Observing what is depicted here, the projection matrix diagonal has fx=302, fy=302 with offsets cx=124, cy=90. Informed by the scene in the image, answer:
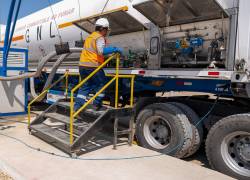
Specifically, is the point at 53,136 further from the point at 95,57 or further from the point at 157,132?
the point at 157,132

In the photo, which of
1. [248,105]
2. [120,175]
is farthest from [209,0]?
[120,175]

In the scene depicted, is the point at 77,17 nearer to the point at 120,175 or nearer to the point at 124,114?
the point at 124,114

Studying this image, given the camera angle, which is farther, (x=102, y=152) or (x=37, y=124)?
(x=37, y=124)

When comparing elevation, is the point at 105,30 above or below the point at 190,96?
above

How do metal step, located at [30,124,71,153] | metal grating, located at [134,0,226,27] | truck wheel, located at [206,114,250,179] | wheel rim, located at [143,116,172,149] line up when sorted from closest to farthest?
truck wheel, located at [206,114,250,179] < metal grating, located at [134,0,226,27] < metal step, located at [30,124,71,153] < wheel rim, located at [143,116,172,149]

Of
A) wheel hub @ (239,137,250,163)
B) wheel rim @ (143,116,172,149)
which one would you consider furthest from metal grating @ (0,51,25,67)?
wheel hub @ (239,137,250,163)

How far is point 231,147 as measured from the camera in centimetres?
414

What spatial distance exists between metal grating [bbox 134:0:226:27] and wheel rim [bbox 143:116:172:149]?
5.49ft

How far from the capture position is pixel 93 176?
3.96m

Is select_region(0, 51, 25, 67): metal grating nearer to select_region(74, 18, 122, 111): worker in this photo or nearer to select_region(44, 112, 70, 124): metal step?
select_region(44, 112, 70, 124): metal step

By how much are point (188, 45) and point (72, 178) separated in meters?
2.68

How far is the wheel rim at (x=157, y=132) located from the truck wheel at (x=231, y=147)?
94 cm

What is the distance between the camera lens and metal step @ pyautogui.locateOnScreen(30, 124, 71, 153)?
4852 millimetres

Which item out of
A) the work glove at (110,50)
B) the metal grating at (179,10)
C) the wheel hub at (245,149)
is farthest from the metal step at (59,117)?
the wheel hub at (245,149)
